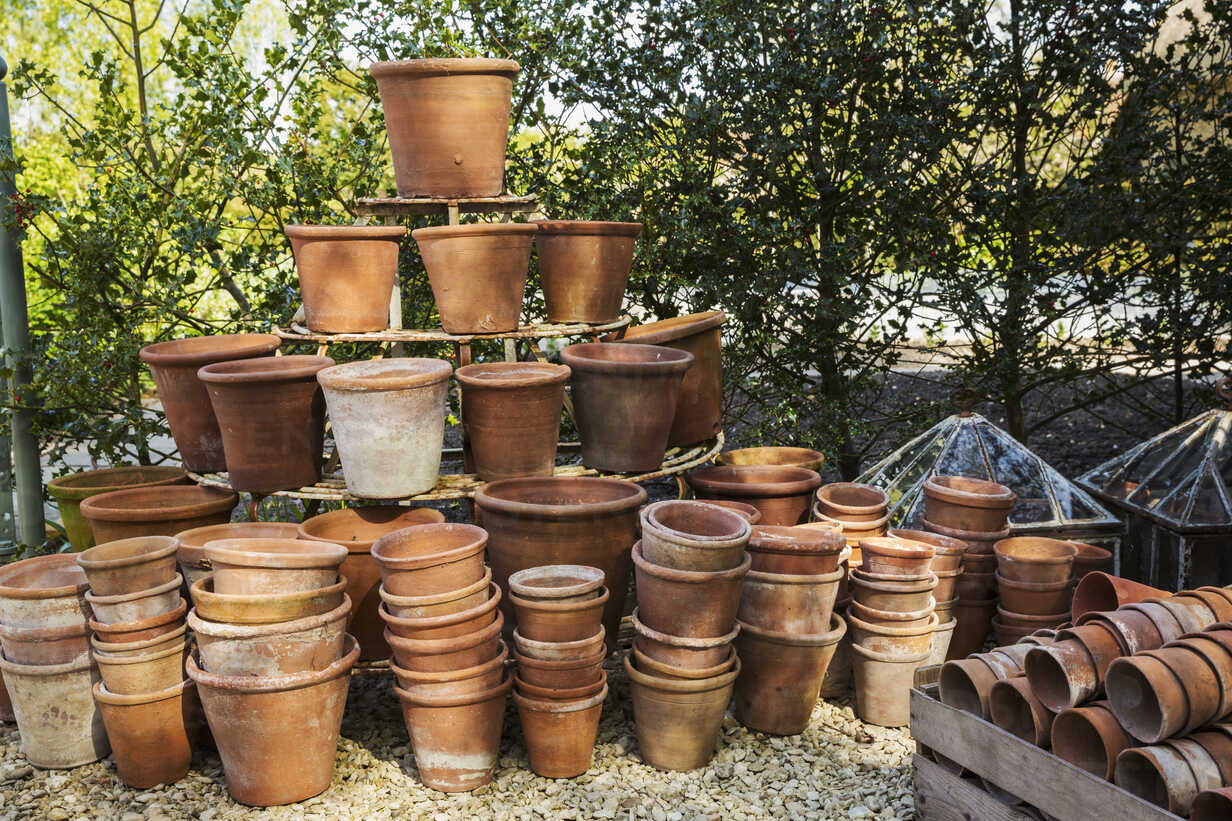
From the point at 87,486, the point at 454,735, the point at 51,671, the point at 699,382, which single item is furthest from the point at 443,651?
the point at 87,486

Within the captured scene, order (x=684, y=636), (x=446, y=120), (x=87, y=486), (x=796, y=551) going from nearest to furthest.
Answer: (x=684, y=636) → (x=796, y=551) → (x=446, y=120) → (x=87, y=486)

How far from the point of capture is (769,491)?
3740mm

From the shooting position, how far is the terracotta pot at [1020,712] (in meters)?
2.40

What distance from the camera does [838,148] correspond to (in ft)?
15.7

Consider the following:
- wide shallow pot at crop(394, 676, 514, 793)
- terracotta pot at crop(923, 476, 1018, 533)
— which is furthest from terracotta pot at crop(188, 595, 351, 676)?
terracotta pot at crop(923, 476, 1018, 533)

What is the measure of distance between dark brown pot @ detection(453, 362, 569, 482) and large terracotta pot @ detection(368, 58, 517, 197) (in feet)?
2.50

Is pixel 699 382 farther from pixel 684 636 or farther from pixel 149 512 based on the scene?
pixel 149 512

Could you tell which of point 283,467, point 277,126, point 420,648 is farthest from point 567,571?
point 277,126

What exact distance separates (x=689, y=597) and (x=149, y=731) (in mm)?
1596

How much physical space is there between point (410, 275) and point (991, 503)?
282cm

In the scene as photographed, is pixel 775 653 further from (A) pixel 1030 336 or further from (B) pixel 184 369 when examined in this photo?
(A) pixel 1030 336

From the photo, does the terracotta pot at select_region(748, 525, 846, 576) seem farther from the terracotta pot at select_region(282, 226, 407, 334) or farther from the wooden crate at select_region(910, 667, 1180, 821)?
the terracotta pot at select_region(282, 226, 407, 334)

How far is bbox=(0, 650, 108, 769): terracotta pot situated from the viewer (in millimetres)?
2992

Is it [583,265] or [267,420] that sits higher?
[583,265]
